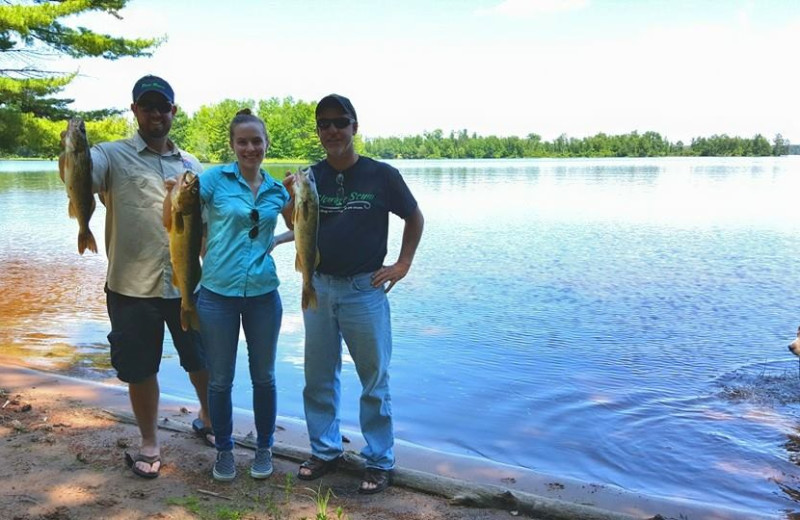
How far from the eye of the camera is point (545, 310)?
1144 centimetres

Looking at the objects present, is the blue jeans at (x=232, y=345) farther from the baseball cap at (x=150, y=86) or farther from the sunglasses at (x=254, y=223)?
the baseball cap at (x=150, y=86)

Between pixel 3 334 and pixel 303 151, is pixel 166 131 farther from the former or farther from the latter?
pixel 303 151

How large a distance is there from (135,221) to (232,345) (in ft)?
2.99

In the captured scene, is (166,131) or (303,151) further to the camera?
(303,151)

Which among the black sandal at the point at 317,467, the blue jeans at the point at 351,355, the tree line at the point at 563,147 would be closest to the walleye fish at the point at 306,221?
the blue jeans at the point at 351,355

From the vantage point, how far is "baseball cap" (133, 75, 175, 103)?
3.54 meters

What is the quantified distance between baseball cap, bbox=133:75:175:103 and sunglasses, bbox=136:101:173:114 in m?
0.03

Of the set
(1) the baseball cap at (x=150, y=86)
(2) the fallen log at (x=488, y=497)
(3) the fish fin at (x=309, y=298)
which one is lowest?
(2) the fallen log at (x=488, y=497)

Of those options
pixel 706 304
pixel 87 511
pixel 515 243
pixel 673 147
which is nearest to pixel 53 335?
pixel 87 511

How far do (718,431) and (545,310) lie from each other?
5218 millimetres

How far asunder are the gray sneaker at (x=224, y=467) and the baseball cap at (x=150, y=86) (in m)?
2.17

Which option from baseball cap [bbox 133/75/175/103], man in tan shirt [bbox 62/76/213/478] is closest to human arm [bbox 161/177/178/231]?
man in tan shirt [bbox 62/76/213/478]

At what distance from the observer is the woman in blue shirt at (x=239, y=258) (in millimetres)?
3600

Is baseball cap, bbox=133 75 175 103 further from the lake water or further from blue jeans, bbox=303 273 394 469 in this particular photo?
the lake water
